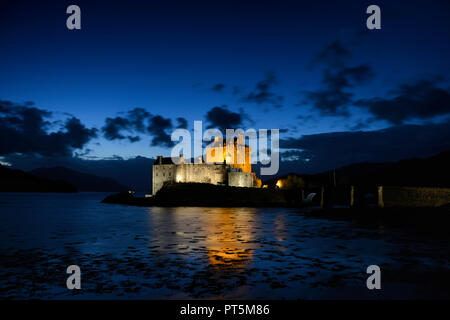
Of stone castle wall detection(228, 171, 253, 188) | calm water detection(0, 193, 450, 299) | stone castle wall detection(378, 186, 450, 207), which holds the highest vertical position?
stone castle wall detection(228, 171, 253, 188)

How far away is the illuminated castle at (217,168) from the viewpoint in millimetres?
65938

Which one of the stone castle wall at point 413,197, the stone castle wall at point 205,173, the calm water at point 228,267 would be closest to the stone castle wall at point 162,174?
the stone castle wall at point 205,173

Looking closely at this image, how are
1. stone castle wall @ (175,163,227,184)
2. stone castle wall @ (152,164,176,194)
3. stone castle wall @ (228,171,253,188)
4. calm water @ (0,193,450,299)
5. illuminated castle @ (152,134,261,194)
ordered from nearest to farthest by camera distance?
1. calm water @ (0,193,450,299)
2. stone castle wall @ (175,163,227,184)
3. illuminated castle @ (152,134,261,194)
4. stone castle wall @ (228,171,253,188)
5. stone castle wall @ (152,164,176,194)

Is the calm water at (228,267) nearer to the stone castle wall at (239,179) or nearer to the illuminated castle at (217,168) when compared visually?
the illuminated castle at (217,168)

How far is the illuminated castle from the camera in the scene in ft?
216

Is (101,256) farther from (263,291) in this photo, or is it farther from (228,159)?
(228,159)

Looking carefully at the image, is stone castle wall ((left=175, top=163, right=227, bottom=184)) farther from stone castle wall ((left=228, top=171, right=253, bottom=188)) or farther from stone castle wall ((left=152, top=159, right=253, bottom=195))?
stone castle wall ((left=228, top=171, right=253, bottom=188))

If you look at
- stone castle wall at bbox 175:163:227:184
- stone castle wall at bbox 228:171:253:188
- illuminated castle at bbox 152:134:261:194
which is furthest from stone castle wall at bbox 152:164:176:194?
stone castle wall at bbox 228:171:253:188

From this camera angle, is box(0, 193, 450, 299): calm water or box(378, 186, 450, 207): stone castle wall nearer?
box(0, 193, 450, 299): calm water

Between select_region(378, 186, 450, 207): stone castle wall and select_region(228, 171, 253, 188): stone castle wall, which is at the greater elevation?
select_region(228, 171, 253, 188): stone castle wall

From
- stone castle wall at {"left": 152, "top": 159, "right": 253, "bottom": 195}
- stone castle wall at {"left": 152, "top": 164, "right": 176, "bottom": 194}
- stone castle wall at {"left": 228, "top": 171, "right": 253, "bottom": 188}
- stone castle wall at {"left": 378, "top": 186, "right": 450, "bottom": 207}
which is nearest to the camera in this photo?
stone castle wall at {"left": 378, "top": 186, "right": 450, "bottom": 207}

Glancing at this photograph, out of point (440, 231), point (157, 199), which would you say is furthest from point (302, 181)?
point (440, 231)

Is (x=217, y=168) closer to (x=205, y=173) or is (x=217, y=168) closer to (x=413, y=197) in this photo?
(x=205, y=173)
